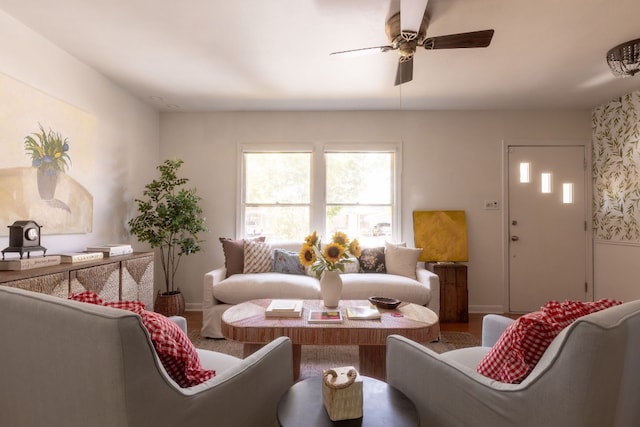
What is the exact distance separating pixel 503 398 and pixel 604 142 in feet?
13.9

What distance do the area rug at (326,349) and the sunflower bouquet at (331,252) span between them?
Answer: 0.81 metres

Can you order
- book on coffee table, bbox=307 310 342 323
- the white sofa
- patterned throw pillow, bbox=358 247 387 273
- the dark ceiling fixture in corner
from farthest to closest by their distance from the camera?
patterned throw pillow, bbox=358 247 387 273, the white sofa, the dark ceiling fixture in corner, book on coffee table, bbox=307 310 342 323

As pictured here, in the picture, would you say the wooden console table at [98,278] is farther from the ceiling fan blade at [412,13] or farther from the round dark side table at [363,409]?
the ceiling fan blade at [412,13]

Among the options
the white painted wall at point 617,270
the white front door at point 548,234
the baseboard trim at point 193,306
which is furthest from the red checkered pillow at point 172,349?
the white painted wall at point 617,270

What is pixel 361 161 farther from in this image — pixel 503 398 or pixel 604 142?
pixel 503 398

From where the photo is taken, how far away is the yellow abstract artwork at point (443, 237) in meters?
4.05

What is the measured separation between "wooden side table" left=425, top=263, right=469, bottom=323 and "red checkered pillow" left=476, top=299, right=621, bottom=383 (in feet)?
8.58

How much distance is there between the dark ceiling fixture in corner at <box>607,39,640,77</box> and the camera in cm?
253

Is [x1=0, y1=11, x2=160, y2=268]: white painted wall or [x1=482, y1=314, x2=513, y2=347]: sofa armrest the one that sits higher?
[x1=0, y1=11, x2=160, y2=268]: white painted wall

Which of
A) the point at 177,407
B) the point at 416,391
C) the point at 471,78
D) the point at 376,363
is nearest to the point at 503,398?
the point at 416,391

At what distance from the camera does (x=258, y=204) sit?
4.27m

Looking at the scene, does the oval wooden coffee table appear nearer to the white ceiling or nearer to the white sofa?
the white sofa

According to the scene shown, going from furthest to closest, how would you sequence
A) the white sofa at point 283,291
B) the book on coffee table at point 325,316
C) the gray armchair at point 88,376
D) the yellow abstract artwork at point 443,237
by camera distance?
the yellow abstract artwork at point 443,237 → the white sofa at point 283,291 → the book on coffee table at point 325,316 → the gray armchair at point 88,376

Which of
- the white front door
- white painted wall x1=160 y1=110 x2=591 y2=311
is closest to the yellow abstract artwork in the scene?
white painted wall x1=160 y1=110 x2=591 y2=311
